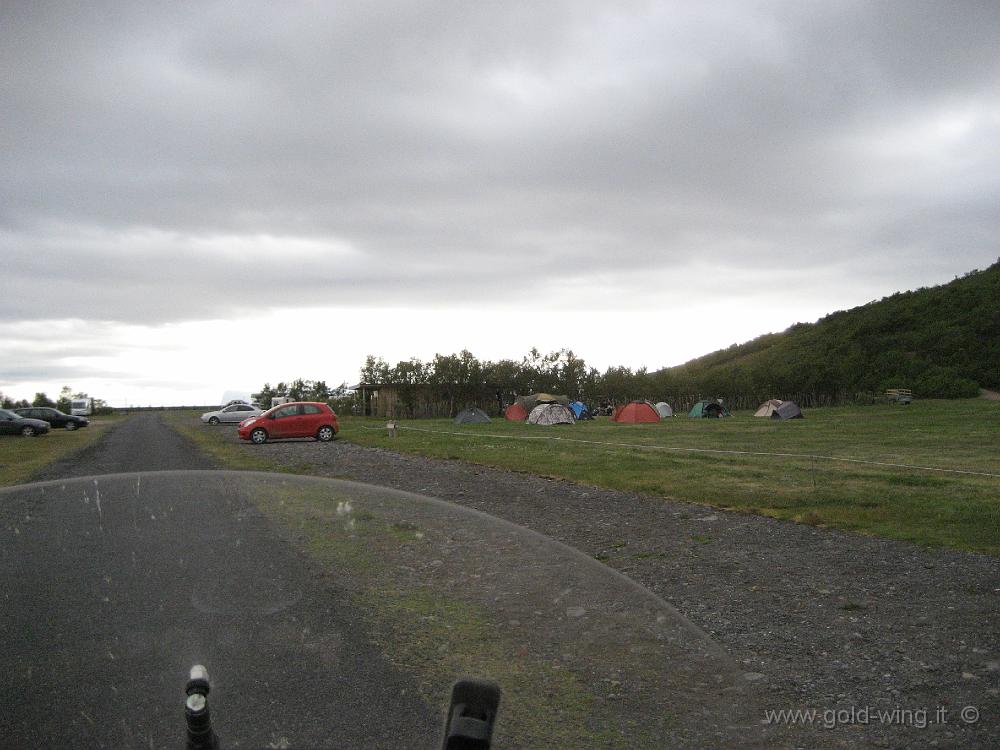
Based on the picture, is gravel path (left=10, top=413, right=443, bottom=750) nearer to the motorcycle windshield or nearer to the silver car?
the motorcycle windshield

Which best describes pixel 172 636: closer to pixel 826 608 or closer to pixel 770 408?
pixel 826 608

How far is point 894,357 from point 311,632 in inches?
4129

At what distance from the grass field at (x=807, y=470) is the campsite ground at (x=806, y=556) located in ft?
0.28

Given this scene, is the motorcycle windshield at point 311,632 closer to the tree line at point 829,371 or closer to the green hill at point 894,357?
the tree line at point 829,371

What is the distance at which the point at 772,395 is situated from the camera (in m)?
89.9

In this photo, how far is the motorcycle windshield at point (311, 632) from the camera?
1875 mm

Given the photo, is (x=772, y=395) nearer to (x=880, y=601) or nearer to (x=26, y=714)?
(x=880, y=601)

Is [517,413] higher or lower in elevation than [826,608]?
higher

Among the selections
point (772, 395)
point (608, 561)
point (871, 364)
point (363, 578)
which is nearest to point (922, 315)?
point (871, 364)

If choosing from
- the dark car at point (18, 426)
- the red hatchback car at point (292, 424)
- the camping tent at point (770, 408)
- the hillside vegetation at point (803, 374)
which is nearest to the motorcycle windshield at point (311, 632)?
the red hatchback car at point (292, 424)

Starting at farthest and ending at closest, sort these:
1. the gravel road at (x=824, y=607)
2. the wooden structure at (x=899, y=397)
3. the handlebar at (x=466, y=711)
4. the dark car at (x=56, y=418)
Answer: the wooden structure at (x=899, y=397), the dark car at (x=56, y=418), the gravel road at (x=824, y=607), the handlebar at (x=466, y=711)

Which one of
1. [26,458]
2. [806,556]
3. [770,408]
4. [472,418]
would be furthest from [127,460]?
[770,408]

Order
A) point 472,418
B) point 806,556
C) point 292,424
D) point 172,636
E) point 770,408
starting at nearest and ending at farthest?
1. point 172,636
2. point 806,556
3. point 292,424
4. point 472,418
5. point 770,408

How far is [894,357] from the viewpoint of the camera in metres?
95.2
